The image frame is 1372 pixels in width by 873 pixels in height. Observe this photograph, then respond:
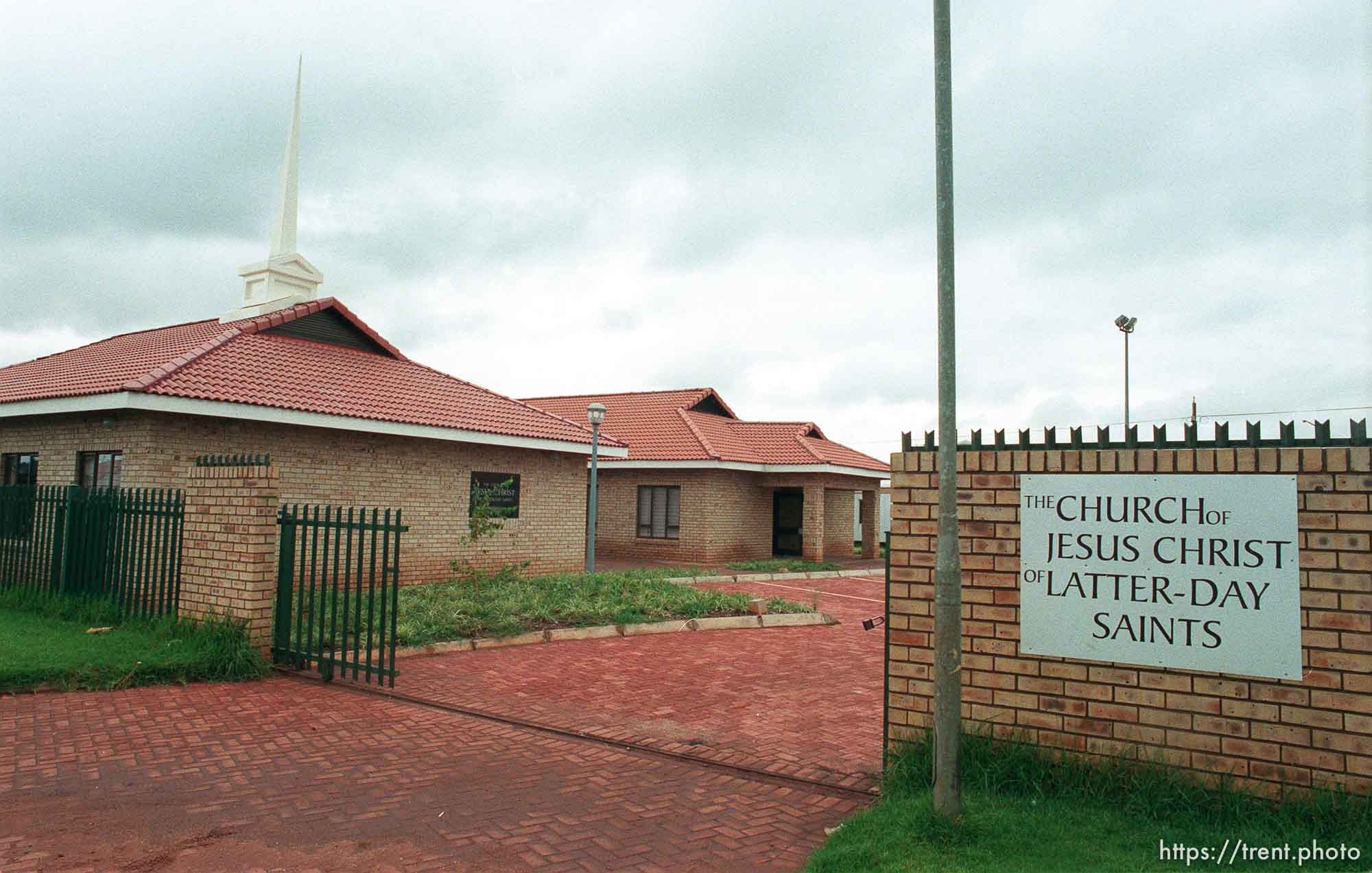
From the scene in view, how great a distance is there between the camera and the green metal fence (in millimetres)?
9758

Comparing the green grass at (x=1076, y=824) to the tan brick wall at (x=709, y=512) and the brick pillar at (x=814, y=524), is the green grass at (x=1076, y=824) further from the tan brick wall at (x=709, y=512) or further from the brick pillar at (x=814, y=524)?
the brick pillar at (x=814, y=524)

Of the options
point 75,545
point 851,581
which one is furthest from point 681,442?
point 75,545

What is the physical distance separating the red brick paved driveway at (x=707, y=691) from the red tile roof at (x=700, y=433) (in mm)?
12648

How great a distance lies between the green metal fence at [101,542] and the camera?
32.0 ft

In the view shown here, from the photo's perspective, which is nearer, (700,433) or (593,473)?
(593,473)

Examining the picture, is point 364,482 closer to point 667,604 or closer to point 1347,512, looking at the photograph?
point 667,604

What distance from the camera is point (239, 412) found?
510 inches

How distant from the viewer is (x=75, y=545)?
10.8 m

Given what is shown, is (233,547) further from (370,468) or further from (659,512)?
(659,512)

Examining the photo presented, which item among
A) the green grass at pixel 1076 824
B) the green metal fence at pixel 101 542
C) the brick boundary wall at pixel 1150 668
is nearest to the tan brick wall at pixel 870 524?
the green metal fence at pixel 101 542

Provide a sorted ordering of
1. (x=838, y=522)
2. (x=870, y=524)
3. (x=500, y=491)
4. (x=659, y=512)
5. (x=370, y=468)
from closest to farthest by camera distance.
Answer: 1. (x=370, y=468)
2. (x=500, y=491)
3. (x=659, y=512)
4. (x=838, y=522)
5. (x=870, y=524)

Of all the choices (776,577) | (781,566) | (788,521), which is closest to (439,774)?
(776,577)

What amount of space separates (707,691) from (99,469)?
35.8ft

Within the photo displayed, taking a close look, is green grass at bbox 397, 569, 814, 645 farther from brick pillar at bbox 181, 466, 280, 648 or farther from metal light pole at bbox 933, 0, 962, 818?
metal light pole at bbox 933, 0, 962, 818
